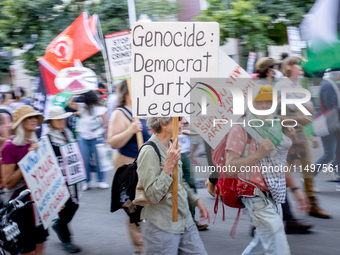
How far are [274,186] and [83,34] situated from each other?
3903 mm

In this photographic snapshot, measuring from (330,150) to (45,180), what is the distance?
2.84 m

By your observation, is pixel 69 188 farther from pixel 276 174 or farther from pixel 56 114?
pixel 276 174

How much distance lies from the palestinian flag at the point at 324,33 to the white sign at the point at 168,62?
1011mm

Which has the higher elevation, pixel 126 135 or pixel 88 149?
pixel 126 135

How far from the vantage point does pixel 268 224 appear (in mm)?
3324

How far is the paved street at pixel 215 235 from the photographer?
4637 millimetres

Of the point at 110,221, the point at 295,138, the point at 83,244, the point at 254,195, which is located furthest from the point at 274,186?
the point at 110,221

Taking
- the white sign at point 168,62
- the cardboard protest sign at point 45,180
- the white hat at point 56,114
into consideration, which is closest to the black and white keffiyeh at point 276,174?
the white sign at point 168,62

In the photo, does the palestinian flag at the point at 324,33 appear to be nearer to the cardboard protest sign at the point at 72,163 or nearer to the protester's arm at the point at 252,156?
the protester's arm at the point at 252,156

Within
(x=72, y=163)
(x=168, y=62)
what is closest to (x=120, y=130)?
(x=72, y=163)

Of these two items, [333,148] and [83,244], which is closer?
[333,148]

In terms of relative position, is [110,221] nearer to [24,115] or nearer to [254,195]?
[24,115]

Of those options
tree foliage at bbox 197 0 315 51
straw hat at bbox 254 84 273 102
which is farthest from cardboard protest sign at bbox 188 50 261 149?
tree foliage at bbox 197 0 315 51

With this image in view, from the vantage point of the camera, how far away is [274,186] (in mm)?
3406
